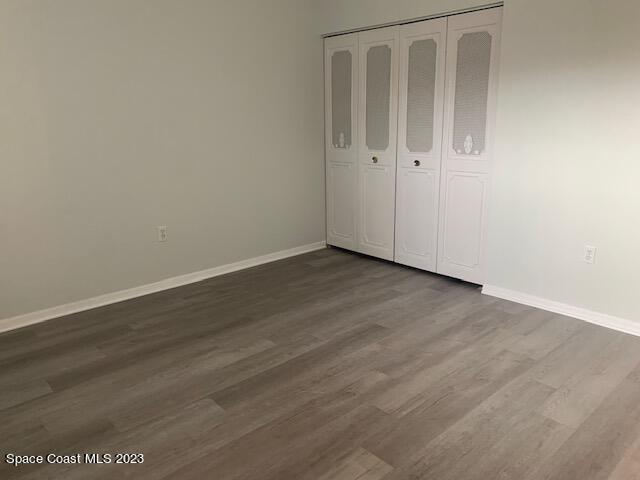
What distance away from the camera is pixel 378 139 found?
4.34m

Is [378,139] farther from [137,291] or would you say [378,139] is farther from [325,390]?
[325,390]

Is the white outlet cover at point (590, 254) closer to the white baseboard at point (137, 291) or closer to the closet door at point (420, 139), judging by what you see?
the closet door at point (420, 139)

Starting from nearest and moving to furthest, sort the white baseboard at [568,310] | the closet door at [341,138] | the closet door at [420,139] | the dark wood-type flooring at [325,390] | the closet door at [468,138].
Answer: the dark wood-type flooring at [325,390], the white baseboard at [568,310], the closet door at [468,138], the closet door at [420,139], the closet door at [341,138]

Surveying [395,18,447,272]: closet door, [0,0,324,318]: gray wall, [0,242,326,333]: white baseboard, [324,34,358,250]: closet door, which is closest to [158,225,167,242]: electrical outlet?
[0,0,324,318]: gray wall

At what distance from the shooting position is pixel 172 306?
3535mm

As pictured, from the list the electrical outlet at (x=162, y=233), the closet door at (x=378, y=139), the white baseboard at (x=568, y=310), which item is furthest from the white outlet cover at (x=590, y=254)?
the electrical outlet at (x=162, y=233)

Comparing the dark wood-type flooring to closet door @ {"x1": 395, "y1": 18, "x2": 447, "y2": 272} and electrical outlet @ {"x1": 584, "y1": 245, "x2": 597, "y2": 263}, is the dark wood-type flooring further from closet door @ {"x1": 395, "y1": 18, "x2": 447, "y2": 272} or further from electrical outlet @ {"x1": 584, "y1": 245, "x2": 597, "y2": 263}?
closet door @ {"x1": 395, "y1": 18, "x2": 447, "y2": 272}

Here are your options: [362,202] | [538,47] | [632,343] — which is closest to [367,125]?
[362,202]

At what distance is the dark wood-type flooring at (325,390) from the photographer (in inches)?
76.4

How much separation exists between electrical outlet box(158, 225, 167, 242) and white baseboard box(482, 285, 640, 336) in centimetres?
250

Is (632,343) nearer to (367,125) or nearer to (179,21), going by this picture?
(367,125)

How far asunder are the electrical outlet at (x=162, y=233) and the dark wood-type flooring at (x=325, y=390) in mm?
471

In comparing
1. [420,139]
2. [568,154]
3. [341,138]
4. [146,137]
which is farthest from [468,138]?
[146,137]

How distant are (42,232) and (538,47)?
346cm
